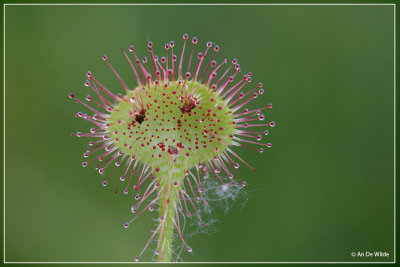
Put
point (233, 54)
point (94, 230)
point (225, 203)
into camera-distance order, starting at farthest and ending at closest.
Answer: point (233, 54) → point (94, 230) → point (225, 203)

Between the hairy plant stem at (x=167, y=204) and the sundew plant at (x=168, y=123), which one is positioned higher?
the sundew plant at (x=168, y=123)

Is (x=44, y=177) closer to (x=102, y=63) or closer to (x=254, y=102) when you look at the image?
(x=102, y=63)

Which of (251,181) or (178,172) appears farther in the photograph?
(251,181)

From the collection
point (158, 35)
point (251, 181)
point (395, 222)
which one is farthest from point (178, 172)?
point (395, 222)

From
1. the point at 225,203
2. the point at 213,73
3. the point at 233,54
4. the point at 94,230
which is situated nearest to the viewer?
the point at 213,73

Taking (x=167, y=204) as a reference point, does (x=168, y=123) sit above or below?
above

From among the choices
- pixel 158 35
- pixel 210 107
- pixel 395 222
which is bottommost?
pixel 395 222

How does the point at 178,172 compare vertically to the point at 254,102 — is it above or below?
below

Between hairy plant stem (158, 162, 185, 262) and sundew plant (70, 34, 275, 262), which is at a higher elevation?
A: sundew plant (70, 34, 275, 262)
